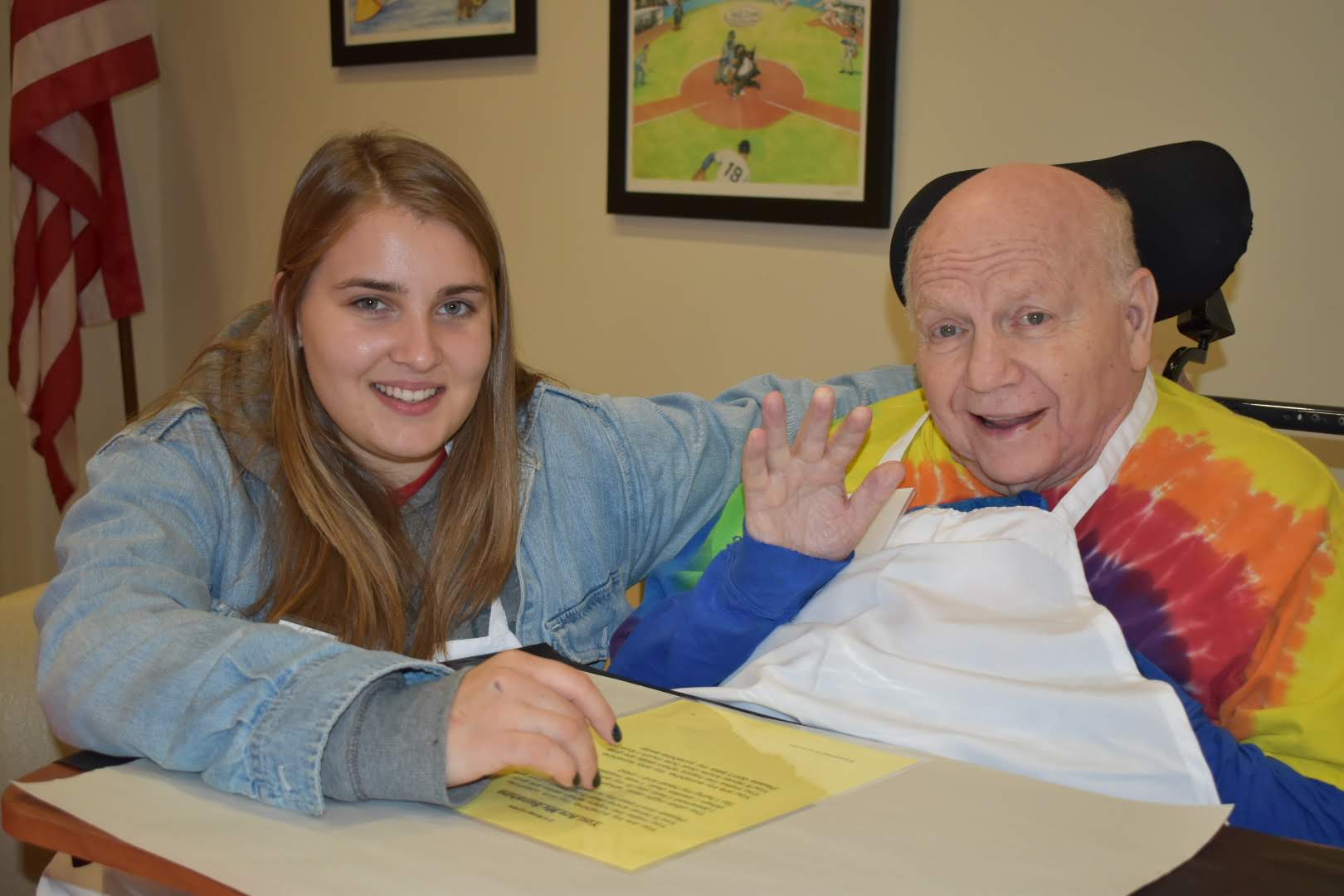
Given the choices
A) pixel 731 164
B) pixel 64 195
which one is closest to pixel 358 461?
pixel 731 164

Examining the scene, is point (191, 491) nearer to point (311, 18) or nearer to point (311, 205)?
point (311, 205)

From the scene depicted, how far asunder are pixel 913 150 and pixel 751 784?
175 centimetres

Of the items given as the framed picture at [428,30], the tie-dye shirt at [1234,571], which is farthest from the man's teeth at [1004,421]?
the framed picture at [428,30]

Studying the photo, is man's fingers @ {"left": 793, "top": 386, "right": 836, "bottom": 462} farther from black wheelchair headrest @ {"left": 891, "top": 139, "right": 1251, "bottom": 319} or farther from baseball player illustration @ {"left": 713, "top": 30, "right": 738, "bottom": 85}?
baseball player illustration @ {"left": 713, "top": 30, "right": 738, "bottom": 85}

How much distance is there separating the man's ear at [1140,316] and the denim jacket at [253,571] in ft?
1.55

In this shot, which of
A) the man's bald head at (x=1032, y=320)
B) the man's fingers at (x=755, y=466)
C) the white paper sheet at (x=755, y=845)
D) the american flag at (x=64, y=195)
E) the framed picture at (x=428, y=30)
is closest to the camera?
the white paper sheet at (x=755, y=845)

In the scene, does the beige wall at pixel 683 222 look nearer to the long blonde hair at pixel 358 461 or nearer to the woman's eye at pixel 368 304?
the long blonde hair at pixel 358 461

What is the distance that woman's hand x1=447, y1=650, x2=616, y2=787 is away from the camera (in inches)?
36.4

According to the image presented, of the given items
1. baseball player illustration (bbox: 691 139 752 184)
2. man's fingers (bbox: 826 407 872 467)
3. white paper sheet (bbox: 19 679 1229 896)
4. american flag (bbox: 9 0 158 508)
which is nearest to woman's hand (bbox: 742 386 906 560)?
man's fingers (bbox: 826 407 872 467)

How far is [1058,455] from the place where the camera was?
1507mm

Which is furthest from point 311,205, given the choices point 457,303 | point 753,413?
point 753,413

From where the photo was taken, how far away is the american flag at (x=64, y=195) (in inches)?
137

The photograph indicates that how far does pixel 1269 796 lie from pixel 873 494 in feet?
1.46

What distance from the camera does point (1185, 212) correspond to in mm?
1556
